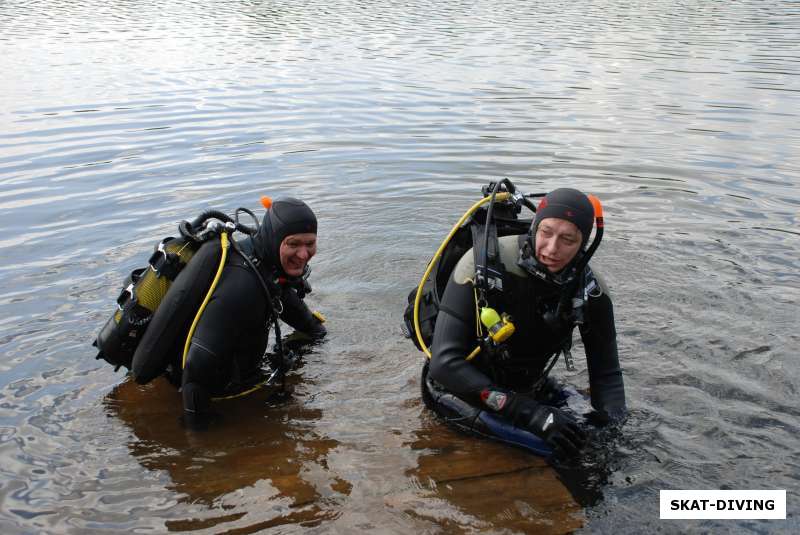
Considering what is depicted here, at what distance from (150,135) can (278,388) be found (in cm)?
790

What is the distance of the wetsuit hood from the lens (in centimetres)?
423

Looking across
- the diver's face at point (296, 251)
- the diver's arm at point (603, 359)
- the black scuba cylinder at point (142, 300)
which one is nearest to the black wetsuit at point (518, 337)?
the diver's arm at point (603, 359)

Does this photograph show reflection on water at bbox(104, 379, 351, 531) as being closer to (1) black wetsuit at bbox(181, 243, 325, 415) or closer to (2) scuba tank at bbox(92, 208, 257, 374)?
(1) black wetsuit at bbox(181, 243, 325, 415)

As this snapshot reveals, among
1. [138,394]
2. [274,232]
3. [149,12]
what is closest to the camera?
[274,232]

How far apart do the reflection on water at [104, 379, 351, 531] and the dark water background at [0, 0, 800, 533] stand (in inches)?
0.7

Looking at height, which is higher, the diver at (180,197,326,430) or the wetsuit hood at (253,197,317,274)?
the wetsuit hood at (253,197,317,274)

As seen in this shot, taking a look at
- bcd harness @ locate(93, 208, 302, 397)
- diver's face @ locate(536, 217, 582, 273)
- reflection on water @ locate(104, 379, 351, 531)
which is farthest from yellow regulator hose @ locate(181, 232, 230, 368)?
diver's face @ locate(536, 217, 582, 273)

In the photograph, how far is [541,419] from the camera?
3998mm

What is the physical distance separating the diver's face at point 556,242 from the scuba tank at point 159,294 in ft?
5.83

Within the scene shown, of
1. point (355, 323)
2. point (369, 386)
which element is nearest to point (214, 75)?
point (355, 323)

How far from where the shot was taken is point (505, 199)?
463 cm

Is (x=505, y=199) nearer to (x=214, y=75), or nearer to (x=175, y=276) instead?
(x=175, y=276)

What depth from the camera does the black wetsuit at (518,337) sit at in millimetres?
4027

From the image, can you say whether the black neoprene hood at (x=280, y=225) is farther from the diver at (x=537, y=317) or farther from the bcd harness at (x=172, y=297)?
the diver at (x=537, y=317)
